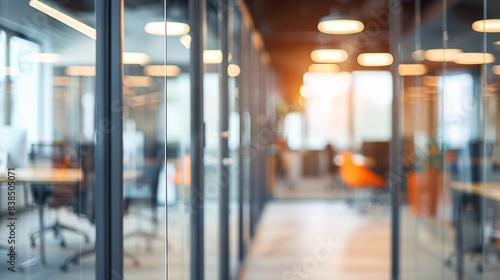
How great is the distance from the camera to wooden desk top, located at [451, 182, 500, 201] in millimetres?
3209

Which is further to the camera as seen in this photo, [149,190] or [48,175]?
[149,190]

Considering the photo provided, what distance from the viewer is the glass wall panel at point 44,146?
177cm

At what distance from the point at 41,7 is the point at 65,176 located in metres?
0.96

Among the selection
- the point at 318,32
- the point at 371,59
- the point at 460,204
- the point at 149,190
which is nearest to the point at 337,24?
the point at 318,32

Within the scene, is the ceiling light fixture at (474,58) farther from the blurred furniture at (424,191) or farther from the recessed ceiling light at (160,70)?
the recessed ceiling light at (160,70)

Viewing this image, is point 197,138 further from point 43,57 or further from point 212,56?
point 43,57

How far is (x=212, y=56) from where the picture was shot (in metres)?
3.99

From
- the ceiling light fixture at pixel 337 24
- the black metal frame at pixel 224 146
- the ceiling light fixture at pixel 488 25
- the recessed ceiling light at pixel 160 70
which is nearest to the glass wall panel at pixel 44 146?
the recessed ceiling light at pixel 160 70

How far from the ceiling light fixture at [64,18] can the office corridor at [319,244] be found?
3467mm

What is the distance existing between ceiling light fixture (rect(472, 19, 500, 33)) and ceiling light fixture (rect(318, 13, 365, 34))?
206 inches

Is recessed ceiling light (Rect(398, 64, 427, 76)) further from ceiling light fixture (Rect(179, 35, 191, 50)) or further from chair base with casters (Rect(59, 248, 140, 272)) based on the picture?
chair base with casters (Rect(59, 248, 140, 272))

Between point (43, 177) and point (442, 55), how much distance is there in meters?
3.21

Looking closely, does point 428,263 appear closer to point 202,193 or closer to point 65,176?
point 202,193

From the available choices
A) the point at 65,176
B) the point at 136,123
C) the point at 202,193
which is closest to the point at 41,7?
the point at 65,176
